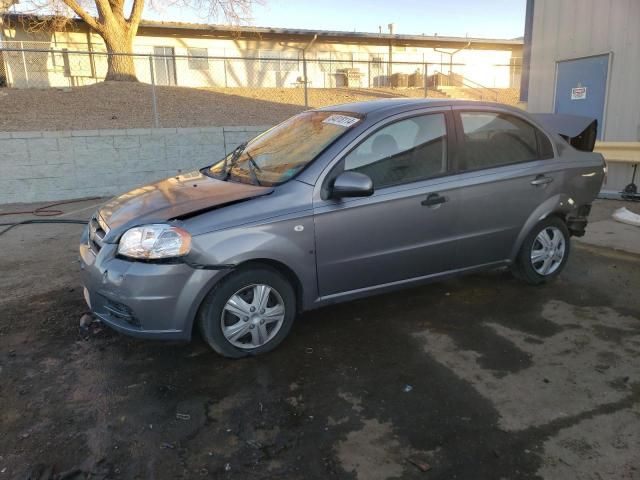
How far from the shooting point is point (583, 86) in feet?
30.1

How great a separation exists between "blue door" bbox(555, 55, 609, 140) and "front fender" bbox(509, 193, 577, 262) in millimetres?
5234

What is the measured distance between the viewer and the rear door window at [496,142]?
165 inches

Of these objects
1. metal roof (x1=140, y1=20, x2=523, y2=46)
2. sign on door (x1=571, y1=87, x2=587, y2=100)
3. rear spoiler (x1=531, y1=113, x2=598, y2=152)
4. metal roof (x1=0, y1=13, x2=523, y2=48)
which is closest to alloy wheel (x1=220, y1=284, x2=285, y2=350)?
rear spoiler (x1=531, y1=113, x2=598, y2=152)

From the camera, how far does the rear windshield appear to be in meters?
3.78

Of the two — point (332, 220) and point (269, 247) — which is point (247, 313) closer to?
point (269, 247)

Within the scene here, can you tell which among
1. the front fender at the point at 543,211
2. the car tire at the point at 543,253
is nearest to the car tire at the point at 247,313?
the front fender at the point at 543,211

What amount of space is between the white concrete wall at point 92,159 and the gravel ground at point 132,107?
1.77m

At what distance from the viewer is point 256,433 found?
9.07 ft

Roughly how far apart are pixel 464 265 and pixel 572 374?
127 centimetres

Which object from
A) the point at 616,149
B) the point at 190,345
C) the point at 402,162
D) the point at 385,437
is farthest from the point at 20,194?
the point at 616,149

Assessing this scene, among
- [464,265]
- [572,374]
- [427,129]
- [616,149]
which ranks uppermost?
[427,129]

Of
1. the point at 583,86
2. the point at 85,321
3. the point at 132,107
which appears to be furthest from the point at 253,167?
the point at 132,107

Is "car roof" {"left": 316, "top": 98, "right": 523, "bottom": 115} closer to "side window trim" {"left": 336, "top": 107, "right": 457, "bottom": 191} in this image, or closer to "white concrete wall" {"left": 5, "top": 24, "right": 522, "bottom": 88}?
"side window trim" {"left": 336, "top": 107, "right": 457, "bottom": 191}

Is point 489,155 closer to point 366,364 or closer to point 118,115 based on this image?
point 366,364
